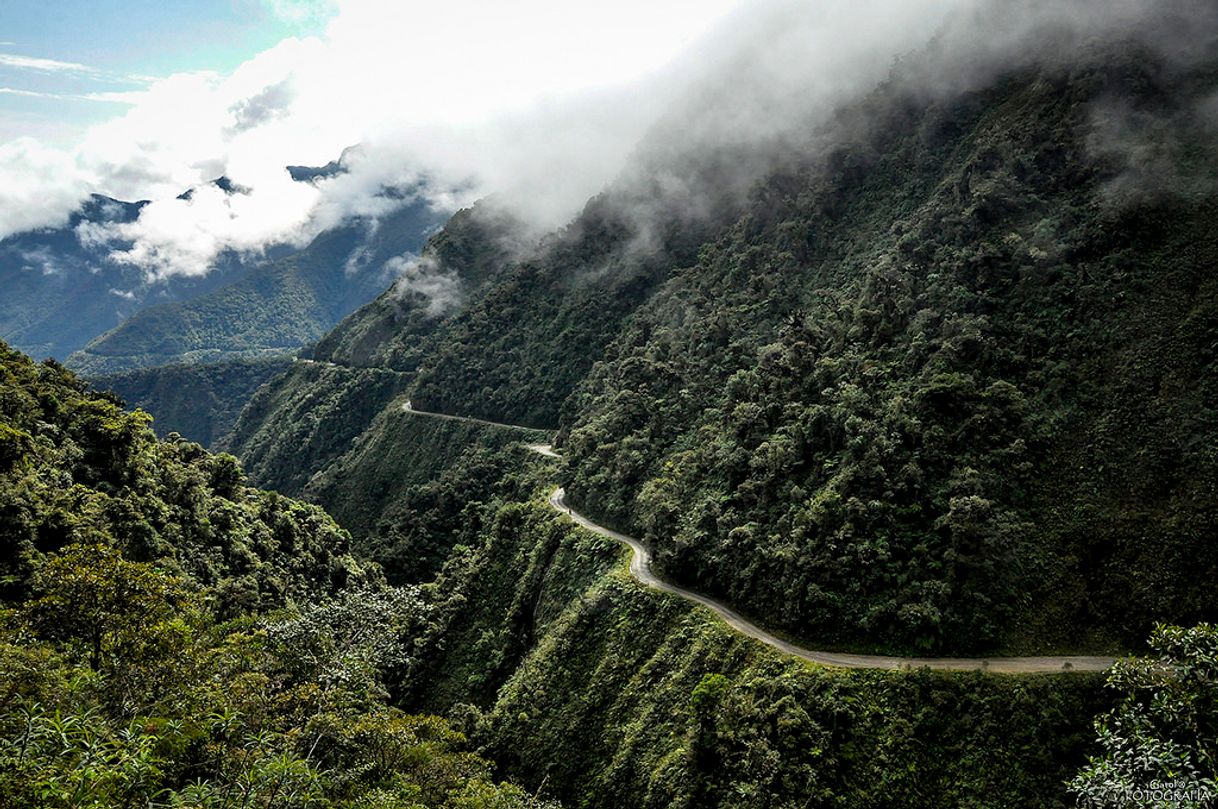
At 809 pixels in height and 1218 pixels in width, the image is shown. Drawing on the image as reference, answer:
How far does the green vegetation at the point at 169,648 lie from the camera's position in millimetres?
26219

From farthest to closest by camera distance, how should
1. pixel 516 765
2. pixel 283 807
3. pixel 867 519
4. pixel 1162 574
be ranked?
pixel 516 765, pixel 867 519, pixel 1162 574, pixel 283 807

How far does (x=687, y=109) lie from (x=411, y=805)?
127511 millimetres

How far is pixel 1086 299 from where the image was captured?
192ft

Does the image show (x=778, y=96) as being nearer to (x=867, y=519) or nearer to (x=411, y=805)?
(x=867, y=519)

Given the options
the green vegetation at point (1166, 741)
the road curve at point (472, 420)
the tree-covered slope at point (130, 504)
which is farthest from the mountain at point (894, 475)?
the green vegetation at point (1166, 741)

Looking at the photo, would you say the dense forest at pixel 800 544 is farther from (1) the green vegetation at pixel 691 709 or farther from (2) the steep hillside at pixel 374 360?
(2) the steep hillside at pixel 374 360

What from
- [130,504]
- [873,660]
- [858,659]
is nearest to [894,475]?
[873,660]

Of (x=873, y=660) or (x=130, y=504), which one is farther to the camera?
(x=130, y=504)

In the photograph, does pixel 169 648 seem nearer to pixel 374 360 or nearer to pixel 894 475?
pixel 894 475

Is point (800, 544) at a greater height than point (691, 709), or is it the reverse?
point (800, 544)

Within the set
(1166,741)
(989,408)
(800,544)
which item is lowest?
(800,544)

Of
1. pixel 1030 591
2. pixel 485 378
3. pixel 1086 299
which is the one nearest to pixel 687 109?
pixel 485 378

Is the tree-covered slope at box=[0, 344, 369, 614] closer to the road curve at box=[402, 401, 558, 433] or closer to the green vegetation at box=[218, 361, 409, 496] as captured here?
the road curve at box=[402, 401, 558, 433]

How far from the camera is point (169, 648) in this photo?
1469 inches
